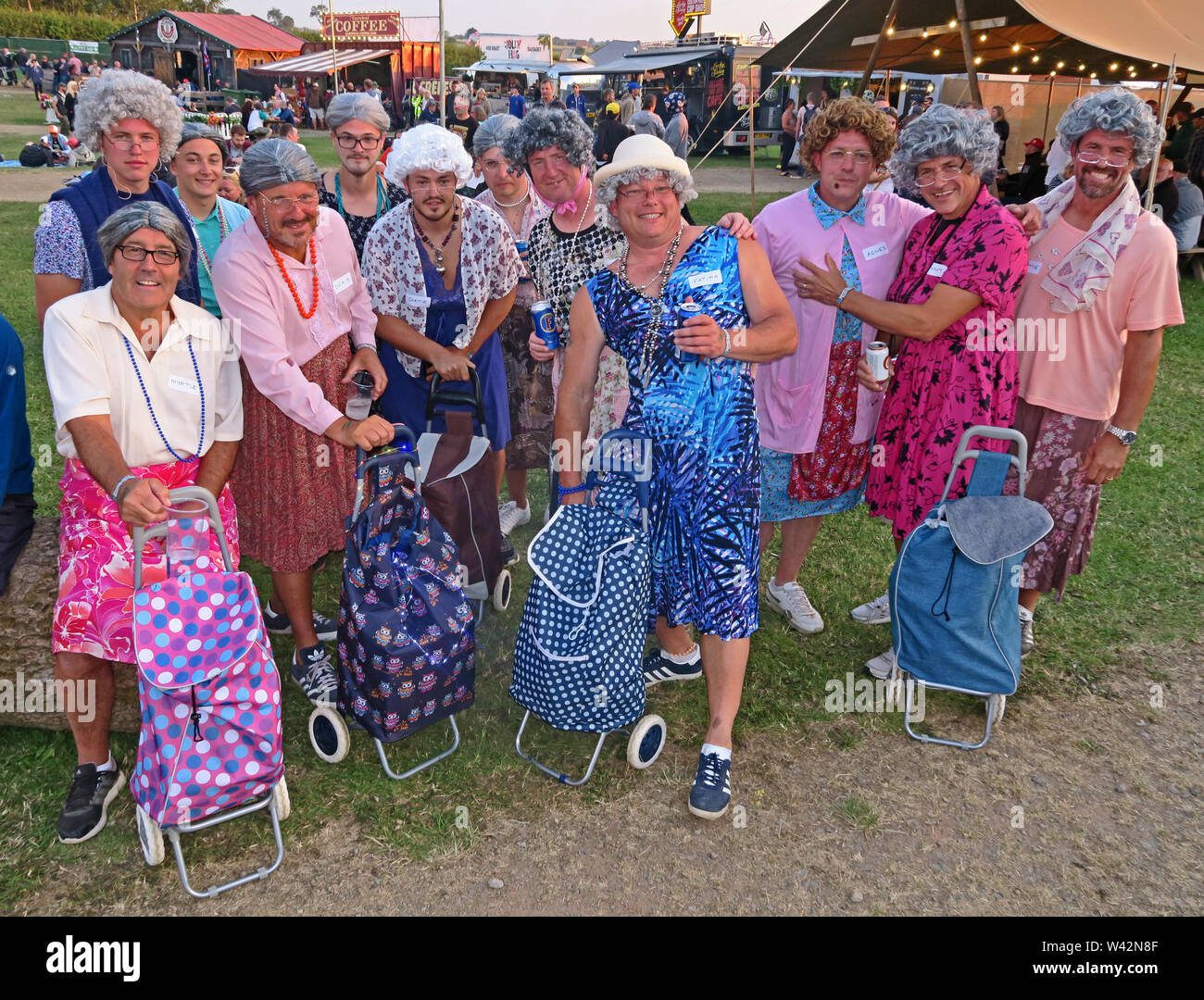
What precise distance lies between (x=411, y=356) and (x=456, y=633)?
152 cm

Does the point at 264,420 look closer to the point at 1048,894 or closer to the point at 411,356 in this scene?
the point at 411,356

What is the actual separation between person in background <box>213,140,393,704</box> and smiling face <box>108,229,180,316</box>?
0.35m

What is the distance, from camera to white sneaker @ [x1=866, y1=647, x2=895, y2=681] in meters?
4.01

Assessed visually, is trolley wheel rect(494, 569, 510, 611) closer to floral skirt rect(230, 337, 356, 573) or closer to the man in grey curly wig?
floral skirt rect(230, 337, 356, 573)

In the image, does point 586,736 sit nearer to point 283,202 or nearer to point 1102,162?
point 283,202

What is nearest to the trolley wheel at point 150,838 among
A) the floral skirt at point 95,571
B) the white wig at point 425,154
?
the floral skirt at point 95,571

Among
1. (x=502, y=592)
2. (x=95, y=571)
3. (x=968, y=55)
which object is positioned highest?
(x=968, y=55)

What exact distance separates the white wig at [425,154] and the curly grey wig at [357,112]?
0.73m

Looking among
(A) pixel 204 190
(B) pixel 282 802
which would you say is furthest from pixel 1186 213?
(B) pixel 282 802

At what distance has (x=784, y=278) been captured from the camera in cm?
385

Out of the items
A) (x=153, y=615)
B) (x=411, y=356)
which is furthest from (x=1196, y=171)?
(x=153, y=615)

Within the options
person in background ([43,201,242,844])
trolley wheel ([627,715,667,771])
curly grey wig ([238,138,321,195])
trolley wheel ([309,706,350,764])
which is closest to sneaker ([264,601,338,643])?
trolley wheel ([309,706,350,764])

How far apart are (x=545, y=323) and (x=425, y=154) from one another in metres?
0.88

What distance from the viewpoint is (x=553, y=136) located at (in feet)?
13.5
